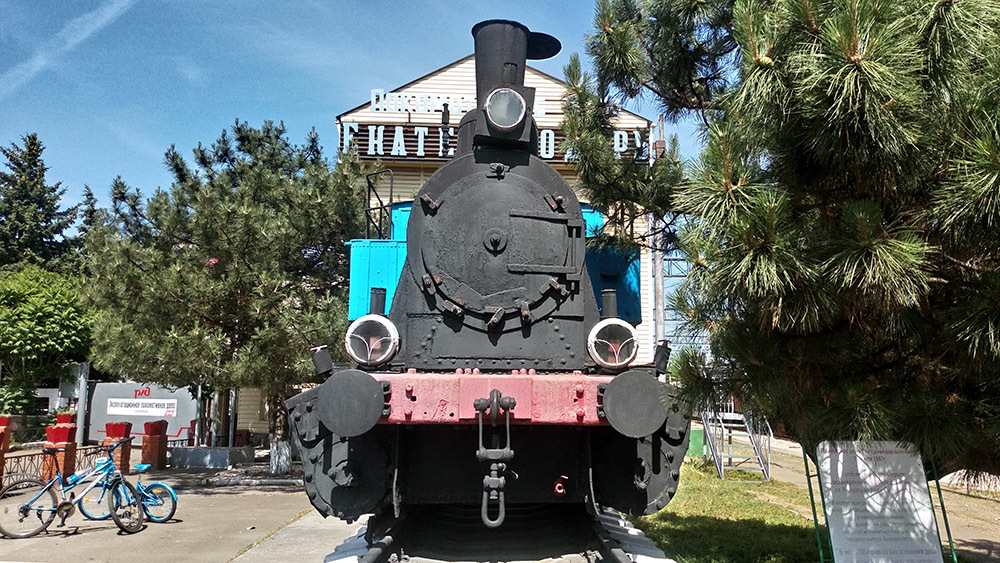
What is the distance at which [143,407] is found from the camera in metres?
18.5

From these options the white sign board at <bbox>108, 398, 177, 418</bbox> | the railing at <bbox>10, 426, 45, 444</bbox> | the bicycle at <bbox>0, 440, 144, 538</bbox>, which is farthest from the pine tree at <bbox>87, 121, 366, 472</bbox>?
the railing at <bbox>10, 426, 45, 444</bbox>

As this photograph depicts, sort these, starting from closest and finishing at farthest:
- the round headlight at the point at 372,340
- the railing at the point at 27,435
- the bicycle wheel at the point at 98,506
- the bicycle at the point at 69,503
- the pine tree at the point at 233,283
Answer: the round headlight at the point at 372,340
the bicycle at the point at 69,503
the bicycle wheel at the point at 98,506
the pine tree at the point at 233,283
the railing at the point at 27,435

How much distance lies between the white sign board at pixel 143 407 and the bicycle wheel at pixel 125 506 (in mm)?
9736

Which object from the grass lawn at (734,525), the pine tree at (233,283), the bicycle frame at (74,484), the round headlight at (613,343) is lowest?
the grass lawn at (734,525)

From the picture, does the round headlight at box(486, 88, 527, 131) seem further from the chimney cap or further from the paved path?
the paved path

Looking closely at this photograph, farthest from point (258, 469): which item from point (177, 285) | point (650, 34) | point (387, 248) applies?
point (650, 34)

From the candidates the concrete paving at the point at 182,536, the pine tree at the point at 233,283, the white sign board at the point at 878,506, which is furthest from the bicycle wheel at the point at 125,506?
the white sign board at the point at 878,506

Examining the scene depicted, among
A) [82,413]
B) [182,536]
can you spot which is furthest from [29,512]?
[82,413]

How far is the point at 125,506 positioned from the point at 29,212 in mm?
29891

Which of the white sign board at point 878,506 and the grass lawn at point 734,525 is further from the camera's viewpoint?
the grass lawn at point 734,525

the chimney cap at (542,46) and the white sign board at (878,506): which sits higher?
the chimney cap at (542,46)

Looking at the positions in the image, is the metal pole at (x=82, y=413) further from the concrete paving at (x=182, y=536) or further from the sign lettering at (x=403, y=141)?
the sign lettering at (x=403, y=141)

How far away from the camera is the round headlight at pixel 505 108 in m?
5.79

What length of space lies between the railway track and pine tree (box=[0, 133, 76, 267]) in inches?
1298
